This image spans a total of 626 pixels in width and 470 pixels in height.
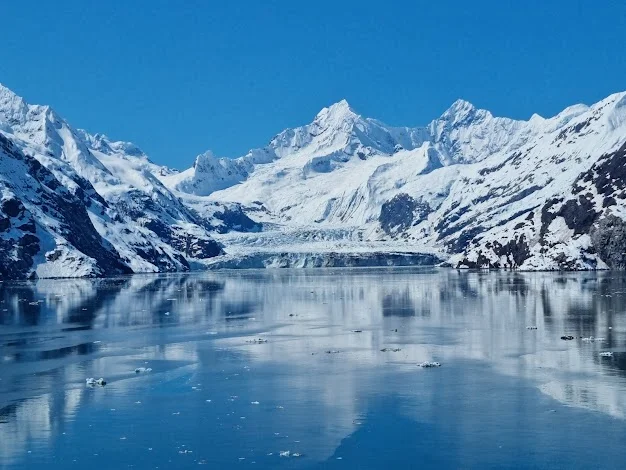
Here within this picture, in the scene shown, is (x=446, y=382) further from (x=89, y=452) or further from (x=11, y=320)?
(x=11, y=320)

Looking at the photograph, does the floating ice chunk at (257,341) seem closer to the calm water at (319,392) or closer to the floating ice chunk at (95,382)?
the calm water at (319,392)

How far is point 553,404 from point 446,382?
7.69m

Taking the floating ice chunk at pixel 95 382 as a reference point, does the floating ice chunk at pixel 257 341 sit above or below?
above

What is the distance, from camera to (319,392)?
4772cm

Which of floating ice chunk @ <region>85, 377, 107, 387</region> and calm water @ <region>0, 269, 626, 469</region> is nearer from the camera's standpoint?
calm water @ <region>0, 269, 626, 469</region>

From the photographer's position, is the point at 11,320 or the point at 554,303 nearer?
the point at 11,320

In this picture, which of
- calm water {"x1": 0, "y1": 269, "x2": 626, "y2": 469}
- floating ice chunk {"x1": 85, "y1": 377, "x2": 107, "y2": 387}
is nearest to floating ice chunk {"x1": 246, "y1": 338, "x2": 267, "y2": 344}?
calm water {"x1": 0, "y1": 269, "x2": 626, "y2": 469}

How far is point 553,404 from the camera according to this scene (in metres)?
43.4

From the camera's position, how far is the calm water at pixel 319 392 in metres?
36.2

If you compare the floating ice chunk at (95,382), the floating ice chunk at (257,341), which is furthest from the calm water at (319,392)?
the floating ice chunk at (95,382)

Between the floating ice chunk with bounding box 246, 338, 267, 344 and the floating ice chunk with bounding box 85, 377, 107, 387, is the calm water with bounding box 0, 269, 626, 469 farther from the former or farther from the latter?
the floating ice chunk with bounding box 85, 377, 107, 387

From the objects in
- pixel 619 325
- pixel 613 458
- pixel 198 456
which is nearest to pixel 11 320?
pixel 619 325

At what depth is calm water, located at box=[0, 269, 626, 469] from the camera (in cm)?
3619

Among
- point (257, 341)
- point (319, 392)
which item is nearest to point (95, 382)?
point (319, 392)
